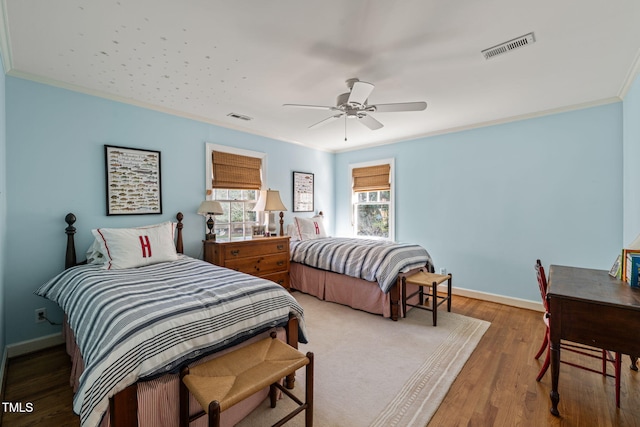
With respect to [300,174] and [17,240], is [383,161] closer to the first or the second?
[300,174]

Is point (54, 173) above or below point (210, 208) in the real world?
above

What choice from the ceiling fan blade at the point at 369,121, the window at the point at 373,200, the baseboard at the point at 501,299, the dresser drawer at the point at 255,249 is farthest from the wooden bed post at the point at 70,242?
the baseboard at the point at 501,299

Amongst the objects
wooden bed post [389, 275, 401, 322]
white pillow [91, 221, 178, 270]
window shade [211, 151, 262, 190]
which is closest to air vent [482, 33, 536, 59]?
wooden bed post [389, 275, 401, 322]

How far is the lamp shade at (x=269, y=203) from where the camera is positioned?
4074 mm

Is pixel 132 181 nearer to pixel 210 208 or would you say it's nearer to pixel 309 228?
pixel 210 208

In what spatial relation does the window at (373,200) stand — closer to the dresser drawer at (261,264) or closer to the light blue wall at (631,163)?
the dresser drawer at (261,264)

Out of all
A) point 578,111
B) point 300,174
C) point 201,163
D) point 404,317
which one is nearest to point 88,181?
point 201,163

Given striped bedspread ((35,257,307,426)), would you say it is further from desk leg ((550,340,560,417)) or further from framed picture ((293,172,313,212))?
framed picture ((293,172,313,212))

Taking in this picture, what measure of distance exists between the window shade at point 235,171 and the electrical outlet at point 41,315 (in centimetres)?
210

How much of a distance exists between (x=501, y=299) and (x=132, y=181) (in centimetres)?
485

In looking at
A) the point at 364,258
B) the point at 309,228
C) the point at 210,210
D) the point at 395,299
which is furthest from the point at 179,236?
the point at 395,299

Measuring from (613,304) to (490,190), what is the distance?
8.56 ft

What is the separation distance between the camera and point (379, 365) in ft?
7.72

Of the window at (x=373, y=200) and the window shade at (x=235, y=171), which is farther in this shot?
the window at (x=373, y=200)
